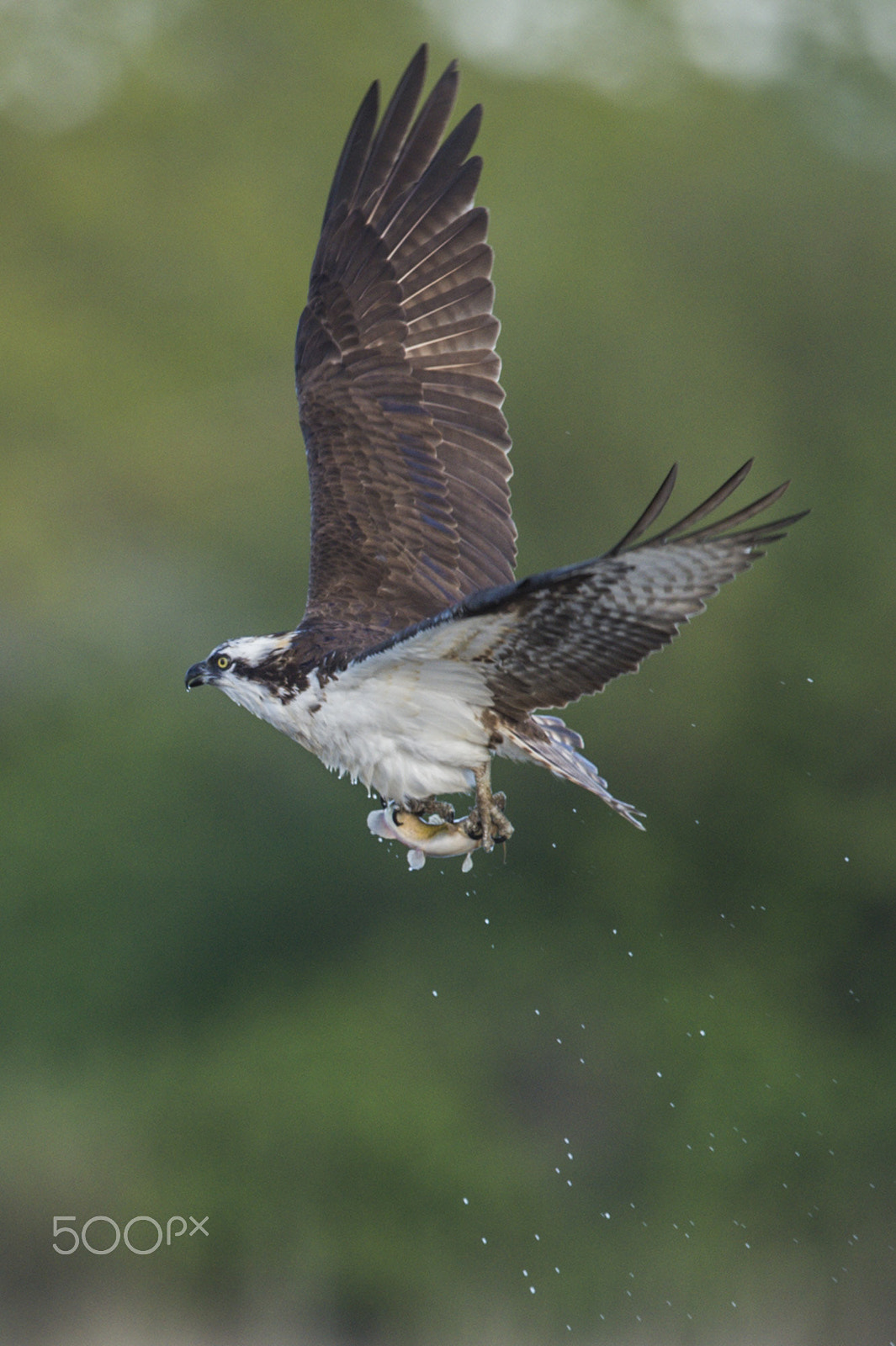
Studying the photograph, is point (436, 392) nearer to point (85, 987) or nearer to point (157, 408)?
point (85, 987)

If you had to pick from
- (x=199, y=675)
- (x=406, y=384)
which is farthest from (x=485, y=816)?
(x=406, y=384)

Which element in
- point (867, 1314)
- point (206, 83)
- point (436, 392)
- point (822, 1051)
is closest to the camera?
point (436, 392)

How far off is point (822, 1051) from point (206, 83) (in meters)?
19.7

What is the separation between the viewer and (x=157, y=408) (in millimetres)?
28688

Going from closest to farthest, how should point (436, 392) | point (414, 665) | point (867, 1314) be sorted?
point (414, 665), point (436, 392), point (867, 1314)

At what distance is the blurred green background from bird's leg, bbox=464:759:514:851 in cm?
1377

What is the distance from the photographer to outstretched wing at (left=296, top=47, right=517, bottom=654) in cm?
834

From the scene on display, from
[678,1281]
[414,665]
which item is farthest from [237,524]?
[414,665]

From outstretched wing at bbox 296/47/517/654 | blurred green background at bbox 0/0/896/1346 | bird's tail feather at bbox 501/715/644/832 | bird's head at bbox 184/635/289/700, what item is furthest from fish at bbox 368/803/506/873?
blurred green background at bbox 0/0/896/1346

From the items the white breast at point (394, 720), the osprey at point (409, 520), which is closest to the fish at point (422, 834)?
the osprey at point (409, 520)

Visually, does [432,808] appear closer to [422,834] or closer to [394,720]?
[422,834]

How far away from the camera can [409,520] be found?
331 inches

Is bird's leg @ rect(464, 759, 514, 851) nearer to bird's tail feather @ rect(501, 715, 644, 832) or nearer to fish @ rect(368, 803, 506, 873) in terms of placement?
fish @ rect(368, 803, 506, 873)

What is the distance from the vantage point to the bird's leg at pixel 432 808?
26.1 feet
